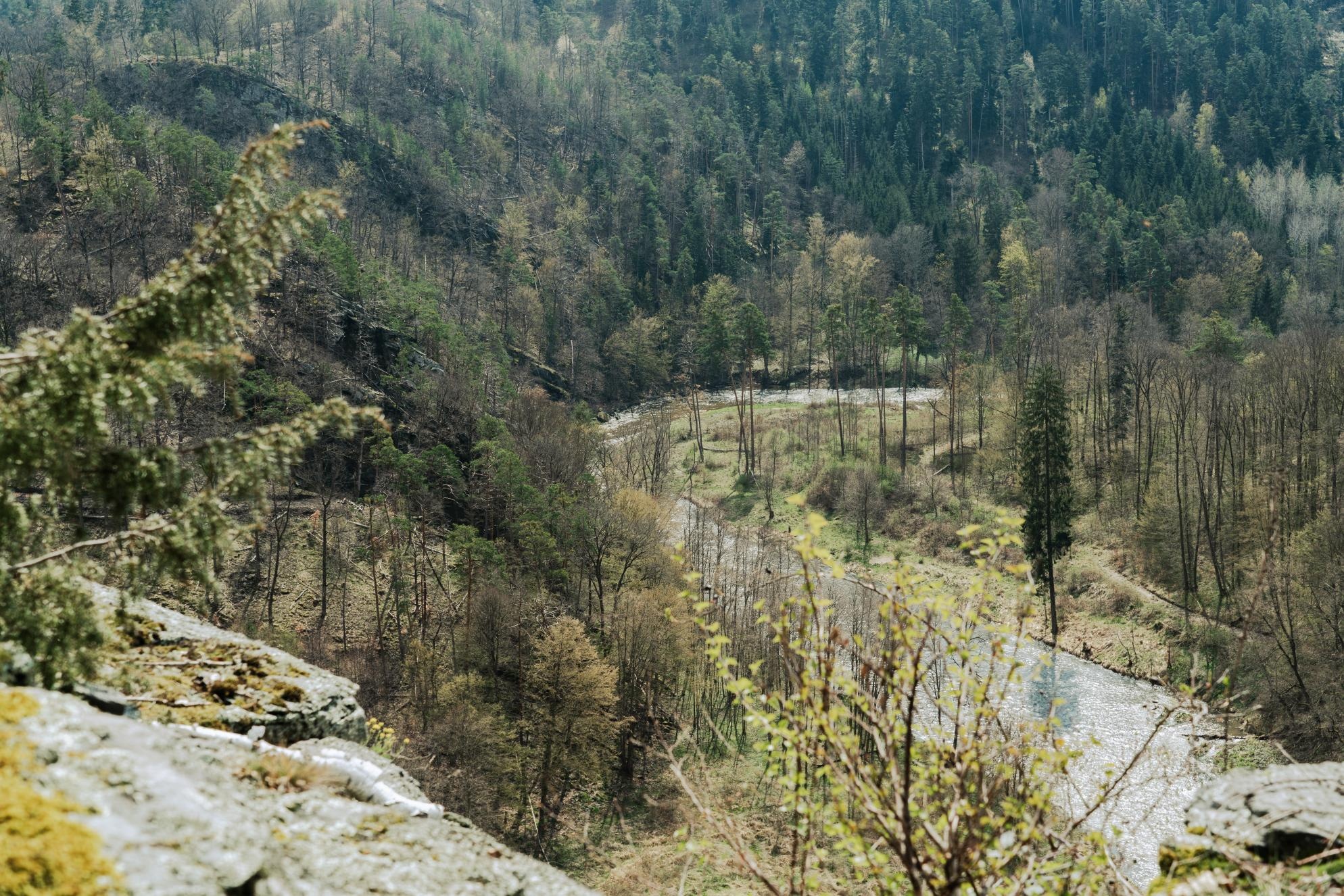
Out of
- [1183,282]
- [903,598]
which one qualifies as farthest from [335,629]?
[1183,282]

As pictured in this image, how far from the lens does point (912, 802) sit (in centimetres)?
732

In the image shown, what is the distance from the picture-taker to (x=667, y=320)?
124m

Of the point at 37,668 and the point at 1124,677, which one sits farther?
the point at 1124,677

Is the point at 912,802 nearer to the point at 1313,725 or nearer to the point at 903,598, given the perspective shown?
the point at 903,598

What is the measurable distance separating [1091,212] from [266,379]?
127 meters

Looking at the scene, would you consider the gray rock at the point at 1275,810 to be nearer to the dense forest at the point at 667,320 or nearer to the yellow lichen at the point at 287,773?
the dense forest at the point at 667,320

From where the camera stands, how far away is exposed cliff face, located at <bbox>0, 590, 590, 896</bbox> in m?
5.39

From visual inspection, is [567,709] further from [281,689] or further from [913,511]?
[913,511]

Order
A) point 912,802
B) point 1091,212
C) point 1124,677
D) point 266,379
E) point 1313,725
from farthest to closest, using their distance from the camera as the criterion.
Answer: point 1091,212, point 266,379, point 1124,677, point 1313,725, point 912,802

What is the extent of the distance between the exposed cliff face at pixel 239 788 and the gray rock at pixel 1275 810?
550 cm

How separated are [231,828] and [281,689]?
4.42m

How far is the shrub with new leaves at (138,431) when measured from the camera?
25.4ft

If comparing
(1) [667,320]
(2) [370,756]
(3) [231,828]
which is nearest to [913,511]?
(1) [667,320]

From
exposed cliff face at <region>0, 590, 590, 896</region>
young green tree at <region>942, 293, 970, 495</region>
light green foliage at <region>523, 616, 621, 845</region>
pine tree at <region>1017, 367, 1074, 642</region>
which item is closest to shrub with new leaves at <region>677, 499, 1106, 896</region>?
exposed cliff face at <region>0, 590, 590, 896</region>
